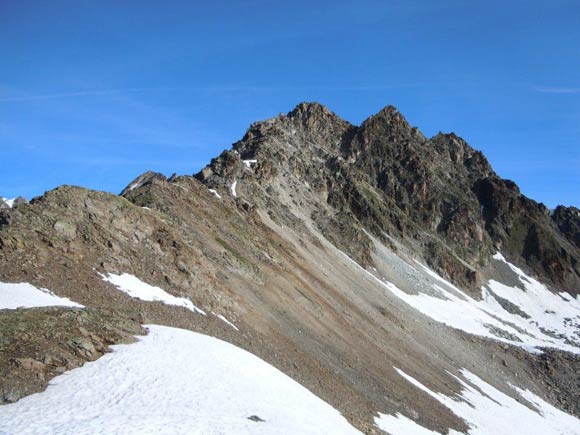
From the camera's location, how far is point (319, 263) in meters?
70.6

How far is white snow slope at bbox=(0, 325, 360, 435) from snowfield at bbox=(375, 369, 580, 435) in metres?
12.0

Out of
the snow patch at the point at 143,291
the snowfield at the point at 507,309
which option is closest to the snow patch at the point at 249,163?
the snowfield at the point at 507,309

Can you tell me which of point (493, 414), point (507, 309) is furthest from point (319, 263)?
point (507, 309)

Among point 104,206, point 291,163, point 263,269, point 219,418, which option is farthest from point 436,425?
point 291,163

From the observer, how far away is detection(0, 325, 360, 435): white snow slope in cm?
1547

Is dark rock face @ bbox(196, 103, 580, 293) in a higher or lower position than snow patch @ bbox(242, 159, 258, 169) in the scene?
higher

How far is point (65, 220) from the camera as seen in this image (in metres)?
32.1

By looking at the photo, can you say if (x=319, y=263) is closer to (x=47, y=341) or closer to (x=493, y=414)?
(x=493, y=414)

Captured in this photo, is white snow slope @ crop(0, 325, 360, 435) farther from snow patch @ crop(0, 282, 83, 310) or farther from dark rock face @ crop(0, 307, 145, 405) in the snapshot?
snow patch @ crop(0, 282, 83, 310)

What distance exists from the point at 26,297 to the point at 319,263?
49.9 m

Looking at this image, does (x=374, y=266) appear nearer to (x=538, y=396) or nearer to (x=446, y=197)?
(x=538, y=396)

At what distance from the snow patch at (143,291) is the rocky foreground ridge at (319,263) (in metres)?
0.72

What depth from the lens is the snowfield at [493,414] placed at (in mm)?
37025

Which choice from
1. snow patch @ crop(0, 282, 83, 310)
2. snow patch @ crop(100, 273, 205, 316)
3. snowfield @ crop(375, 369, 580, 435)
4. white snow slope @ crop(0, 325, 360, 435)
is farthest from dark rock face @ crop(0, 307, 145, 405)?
snowfield @ crop(375, 369, 580, 435)
